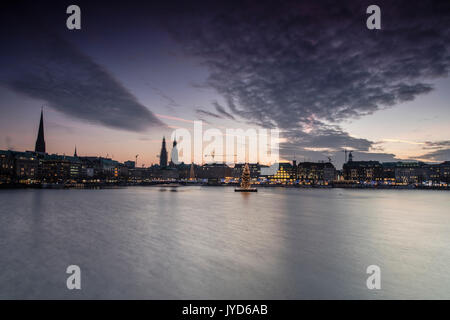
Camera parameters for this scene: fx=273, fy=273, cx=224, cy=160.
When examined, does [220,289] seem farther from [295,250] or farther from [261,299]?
[295,250]

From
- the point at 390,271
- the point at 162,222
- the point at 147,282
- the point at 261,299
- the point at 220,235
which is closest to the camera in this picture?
the point at 261,299

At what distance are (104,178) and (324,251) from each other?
20420cm

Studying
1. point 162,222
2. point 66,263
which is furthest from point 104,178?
point 66,263

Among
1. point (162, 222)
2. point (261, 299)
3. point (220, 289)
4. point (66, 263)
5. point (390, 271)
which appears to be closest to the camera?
point (261, 299)

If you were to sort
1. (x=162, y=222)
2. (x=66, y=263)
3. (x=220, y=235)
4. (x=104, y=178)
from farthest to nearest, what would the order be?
(x=104, y=178) < (x=162, y=222) < (x=220, y=235) < (x=66, y=263)

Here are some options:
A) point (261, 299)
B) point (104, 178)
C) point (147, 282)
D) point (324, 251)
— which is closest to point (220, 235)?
point (324, 251)

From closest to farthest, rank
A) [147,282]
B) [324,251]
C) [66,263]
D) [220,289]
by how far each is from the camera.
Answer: [220,289] → [147,282] → [66,263] → [324,251]

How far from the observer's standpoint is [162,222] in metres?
28.6

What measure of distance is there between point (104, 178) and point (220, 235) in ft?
646
